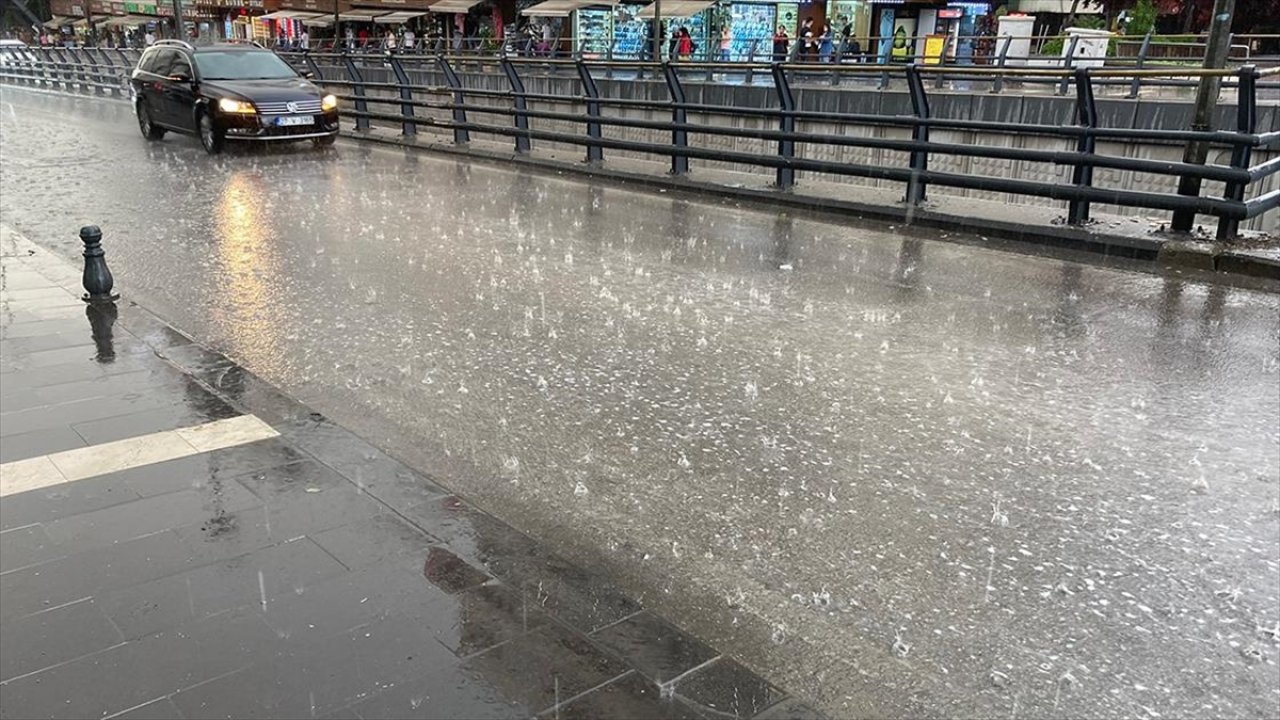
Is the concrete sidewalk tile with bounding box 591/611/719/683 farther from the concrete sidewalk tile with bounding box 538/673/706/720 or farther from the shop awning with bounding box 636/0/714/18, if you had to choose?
the shop awning with bounding box 636/0/714/18

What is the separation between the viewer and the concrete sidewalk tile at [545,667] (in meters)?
2.69

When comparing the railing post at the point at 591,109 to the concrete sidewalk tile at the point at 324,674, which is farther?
the railing post at the point at 591,109

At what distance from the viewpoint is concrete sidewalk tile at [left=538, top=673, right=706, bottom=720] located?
8.54 feet

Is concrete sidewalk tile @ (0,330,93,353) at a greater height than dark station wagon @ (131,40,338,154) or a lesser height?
lesser

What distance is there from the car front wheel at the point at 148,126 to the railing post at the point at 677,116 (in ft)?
37.8

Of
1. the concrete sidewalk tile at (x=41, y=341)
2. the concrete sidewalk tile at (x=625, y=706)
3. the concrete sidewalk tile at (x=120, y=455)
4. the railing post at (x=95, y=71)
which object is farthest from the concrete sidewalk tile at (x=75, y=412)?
the railing post at (x=95, y=71)

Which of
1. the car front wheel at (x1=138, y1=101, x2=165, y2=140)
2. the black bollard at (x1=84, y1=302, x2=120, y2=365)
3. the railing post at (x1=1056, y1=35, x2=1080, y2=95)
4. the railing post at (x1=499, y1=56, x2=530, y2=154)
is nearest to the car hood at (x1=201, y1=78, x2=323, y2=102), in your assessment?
the car front wheel at (x1=138, y1=101, x2=165, y2=140)

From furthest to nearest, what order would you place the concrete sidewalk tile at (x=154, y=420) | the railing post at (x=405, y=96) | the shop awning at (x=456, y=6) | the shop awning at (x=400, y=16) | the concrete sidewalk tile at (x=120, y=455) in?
the shop awning at (x=400, y=16) → the shop awning at (x=456, y=6) → the railing post at (x=405, y=96) → the concrete sidewalk tile at (x=154, y=420) → the concrete sidewalk tile at (x=120, y=455)

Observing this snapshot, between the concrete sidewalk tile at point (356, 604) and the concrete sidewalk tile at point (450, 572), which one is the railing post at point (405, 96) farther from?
the concrete sidewalk tile at point (356, 604)

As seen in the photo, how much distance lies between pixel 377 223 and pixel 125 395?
5.74 m

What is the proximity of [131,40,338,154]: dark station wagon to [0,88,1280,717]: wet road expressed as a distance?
6723 mm

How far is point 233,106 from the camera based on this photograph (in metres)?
16.5

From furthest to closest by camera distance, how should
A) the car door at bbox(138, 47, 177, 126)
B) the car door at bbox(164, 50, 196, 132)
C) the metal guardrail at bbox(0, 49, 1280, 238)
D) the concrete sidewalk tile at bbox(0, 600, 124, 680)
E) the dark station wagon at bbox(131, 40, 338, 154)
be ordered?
1. the car door at bbox(138, 47, 177, 126)
2. the car door at bbox(164, 50, 196, 132)
3. the dark station wagon at bbox(131, 40, 338, 154)
4. the metal guardrail at bbox(0, 49, 1280, 238)
5. the concrete sidewalk tile at bbox(0, 600, 124, 680)

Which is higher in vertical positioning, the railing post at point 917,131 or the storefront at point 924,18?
the storefront at point 924,18
